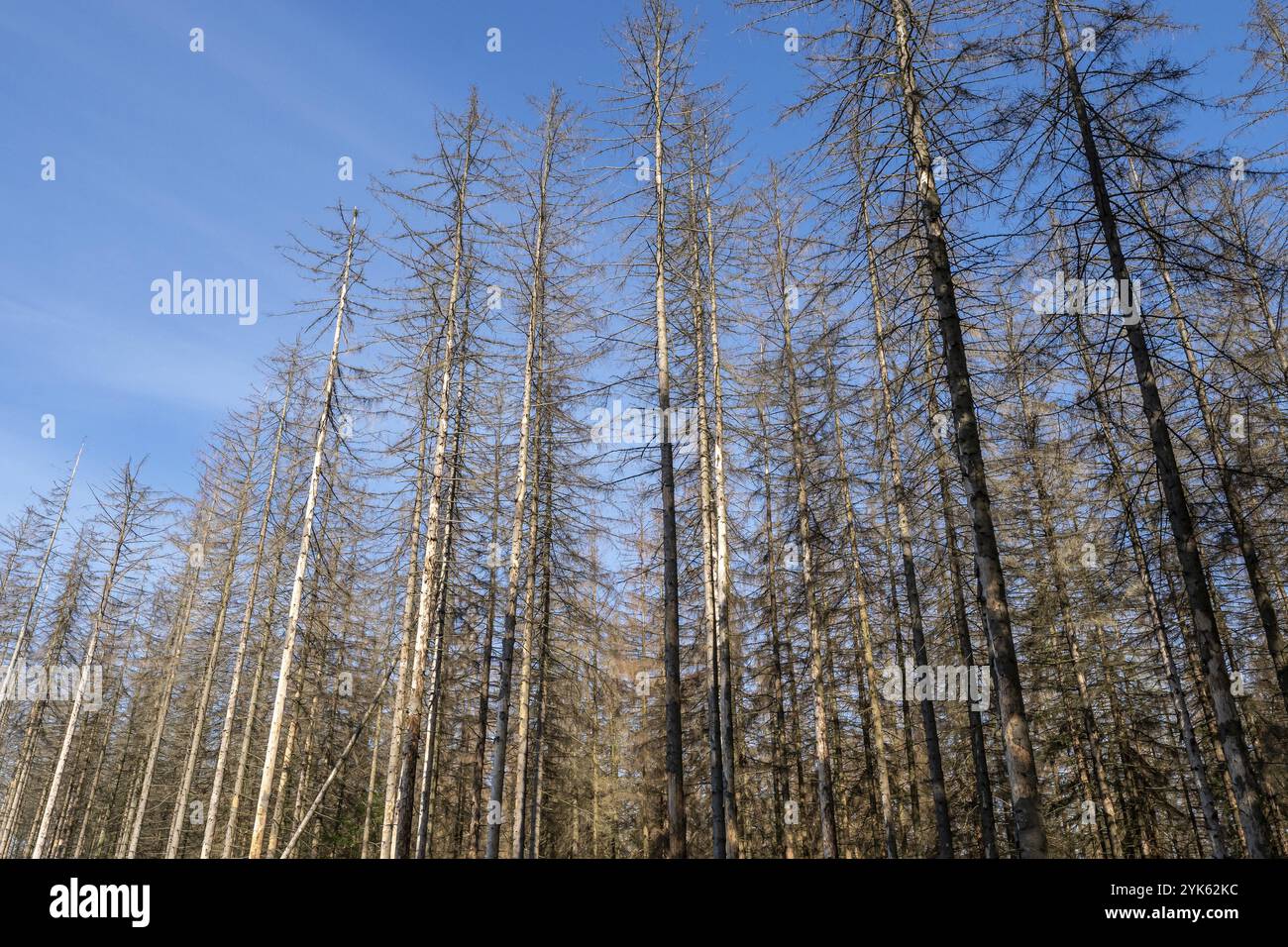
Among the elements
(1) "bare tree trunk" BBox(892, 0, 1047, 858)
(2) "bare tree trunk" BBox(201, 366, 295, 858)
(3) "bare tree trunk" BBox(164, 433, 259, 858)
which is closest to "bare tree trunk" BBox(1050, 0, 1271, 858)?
(1) "bare tree trunk" BBox(892, 0, 1047, 858)

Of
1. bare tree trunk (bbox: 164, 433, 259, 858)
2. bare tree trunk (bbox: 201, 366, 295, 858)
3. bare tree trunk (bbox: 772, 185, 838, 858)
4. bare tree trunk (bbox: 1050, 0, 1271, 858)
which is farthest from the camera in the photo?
bare tree trunk (bbox: 164, 433, 259, 858)

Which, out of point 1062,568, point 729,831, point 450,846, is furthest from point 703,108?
point 450,846

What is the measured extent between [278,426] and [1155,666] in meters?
24.0

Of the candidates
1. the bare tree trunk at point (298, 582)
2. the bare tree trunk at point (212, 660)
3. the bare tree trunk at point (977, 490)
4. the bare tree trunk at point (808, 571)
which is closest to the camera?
the bare tree trunk at point (977, 490)

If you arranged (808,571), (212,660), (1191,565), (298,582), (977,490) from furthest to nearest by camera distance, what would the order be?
(212,660)
(808,571)
(298,582)
(1191,565)
(977,490)

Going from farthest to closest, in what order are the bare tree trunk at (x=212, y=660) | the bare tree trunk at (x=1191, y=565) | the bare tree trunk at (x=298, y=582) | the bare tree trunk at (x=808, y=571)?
the bare tree trunk at (x=212, y=660) < the bare tree trunk at (x=808, y=571) < the bare tree trunk at (x=298, y=582) < the bare tree trunk at (x=1191, y=565)

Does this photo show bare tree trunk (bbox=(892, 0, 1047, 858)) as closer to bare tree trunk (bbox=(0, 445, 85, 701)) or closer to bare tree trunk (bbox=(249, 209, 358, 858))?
bare tree trunk (bbox=(249, 209, 358, 858))

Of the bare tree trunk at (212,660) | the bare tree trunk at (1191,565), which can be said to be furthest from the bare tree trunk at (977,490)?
the bare tree trunk at (212,660)

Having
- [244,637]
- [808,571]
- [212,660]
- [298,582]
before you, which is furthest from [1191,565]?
[212,660]

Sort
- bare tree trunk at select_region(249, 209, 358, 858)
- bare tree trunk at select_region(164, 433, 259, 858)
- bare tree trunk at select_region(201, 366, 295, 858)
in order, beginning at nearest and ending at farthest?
1. bare tree trunk at select_region(249, 209, 358, 858)
2. bare tree trunk at select_region(201, 366, 295, 858)
3. bare tree trunk at select_region(164, 433, 259, 858)

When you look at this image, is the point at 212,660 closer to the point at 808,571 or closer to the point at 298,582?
the point at 298,582

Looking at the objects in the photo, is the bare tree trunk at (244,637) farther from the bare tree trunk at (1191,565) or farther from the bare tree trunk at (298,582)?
the bare tree trunk at (1191,565)

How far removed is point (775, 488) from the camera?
57.2ft
